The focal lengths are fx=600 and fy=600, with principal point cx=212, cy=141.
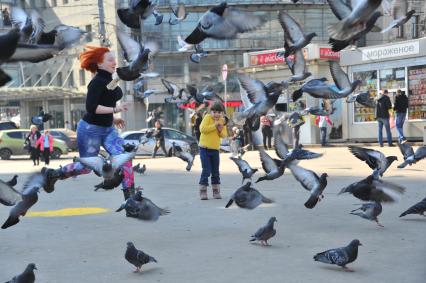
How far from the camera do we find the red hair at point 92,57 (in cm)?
649

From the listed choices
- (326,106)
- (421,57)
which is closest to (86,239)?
(326,106)

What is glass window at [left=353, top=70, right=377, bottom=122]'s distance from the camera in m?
21.8

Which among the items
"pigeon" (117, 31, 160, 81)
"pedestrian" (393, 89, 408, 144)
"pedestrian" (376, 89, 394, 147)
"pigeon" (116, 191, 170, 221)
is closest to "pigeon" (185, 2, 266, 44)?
"pigeon" (117, 31, 160, 81)


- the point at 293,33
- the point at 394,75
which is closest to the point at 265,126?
the point at 293,33

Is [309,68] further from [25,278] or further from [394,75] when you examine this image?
[25,278]

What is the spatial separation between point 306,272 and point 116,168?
186 cm

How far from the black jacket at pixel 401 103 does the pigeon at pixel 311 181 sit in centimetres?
1391

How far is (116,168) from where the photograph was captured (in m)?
5.25

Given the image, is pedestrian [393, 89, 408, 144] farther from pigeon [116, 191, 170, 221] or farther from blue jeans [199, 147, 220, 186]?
pigeon [116, 191, 170, 221]

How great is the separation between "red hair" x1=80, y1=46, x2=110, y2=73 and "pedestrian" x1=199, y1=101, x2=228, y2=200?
3039 millimetres

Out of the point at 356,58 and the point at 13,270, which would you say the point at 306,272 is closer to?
the point at 13,270

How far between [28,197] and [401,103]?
51.5 feet

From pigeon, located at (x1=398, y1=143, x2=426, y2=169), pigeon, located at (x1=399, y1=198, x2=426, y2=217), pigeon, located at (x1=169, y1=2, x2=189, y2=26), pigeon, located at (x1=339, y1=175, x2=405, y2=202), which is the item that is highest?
pigeon, located at (x1=169, y1=2, x2=189, y2=26)

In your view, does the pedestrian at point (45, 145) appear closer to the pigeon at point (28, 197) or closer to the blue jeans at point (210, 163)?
the blue jeans at point (210, 163)
